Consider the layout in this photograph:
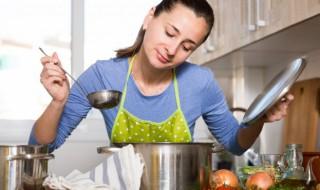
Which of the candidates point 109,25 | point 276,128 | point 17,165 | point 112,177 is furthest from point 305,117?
point 17,165

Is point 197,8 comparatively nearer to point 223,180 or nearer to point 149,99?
point 149,99

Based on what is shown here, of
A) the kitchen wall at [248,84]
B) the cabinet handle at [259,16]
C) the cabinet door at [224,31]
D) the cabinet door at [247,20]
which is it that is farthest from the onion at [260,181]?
the kitchen wall at [248,84]

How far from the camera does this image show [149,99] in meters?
1.20

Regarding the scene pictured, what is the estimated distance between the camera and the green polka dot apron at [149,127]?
1.19 m

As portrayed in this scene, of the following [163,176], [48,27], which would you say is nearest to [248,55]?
[48,27]

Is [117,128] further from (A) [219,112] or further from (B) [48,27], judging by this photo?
(B) [48,27]

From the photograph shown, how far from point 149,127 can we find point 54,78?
303mm

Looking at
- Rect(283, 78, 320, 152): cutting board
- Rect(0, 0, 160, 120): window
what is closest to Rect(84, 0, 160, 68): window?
Rect(0, 0, 160, 120): window

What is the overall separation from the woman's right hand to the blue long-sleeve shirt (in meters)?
0.16

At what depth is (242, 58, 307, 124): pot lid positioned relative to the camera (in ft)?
2.73

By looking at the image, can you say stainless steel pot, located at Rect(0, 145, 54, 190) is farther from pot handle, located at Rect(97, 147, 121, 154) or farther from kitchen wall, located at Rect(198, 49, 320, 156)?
kitchen wall, located at Rect(198, 49, 320, 156)

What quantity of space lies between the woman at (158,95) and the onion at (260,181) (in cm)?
15

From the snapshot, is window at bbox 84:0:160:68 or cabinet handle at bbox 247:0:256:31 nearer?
cabinet handle at bbox 247:0:256:31

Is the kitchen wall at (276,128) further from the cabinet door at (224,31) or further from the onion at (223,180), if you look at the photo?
the onion at (223,180)
